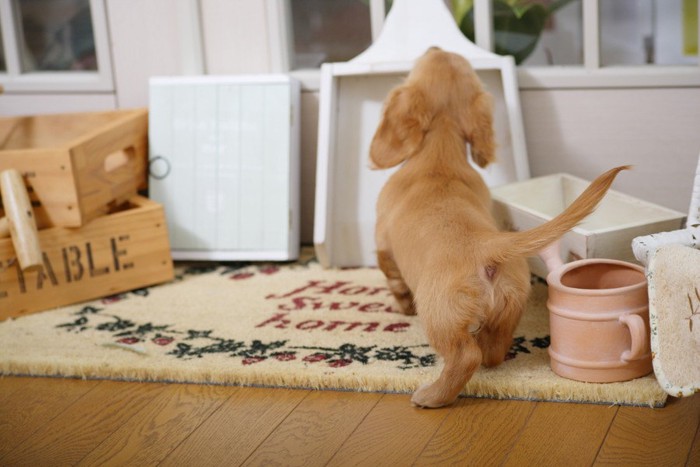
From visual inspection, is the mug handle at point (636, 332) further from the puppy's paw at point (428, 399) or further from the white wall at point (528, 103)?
the white wall at point (528, 103)

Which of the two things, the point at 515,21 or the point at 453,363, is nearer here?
the point at 453,363

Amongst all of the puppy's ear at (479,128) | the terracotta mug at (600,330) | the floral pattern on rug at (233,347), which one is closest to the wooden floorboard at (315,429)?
the floral pattern on rug at (233,347)

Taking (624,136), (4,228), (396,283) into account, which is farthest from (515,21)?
(4,228)

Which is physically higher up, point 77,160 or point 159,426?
point 77,160

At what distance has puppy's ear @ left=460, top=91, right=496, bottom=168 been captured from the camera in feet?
5.82

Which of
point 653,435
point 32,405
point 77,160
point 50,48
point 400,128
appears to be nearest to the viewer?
point 653,435

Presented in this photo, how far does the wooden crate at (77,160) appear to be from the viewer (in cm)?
211

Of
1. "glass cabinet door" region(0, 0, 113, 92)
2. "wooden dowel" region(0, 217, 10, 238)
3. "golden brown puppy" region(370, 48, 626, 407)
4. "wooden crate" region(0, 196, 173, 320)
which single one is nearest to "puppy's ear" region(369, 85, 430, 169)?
"golden brown puppy" region(370, 48, 626, 407)

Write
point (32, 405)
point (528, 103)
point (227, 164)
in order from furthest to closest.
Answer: point (227, 164), point (528, 103), point (32, 405)

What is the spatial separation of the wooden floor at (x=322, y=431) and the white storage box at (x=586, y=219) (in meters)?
0.34

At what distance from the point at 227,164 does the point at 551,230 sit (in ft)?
4.06

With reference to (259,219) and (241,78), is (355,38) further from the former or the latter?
(259,219)

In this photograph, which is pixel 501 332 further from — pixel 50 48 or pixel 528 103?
pixel 50 48

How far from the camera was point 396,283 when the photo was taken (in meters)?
1.88
